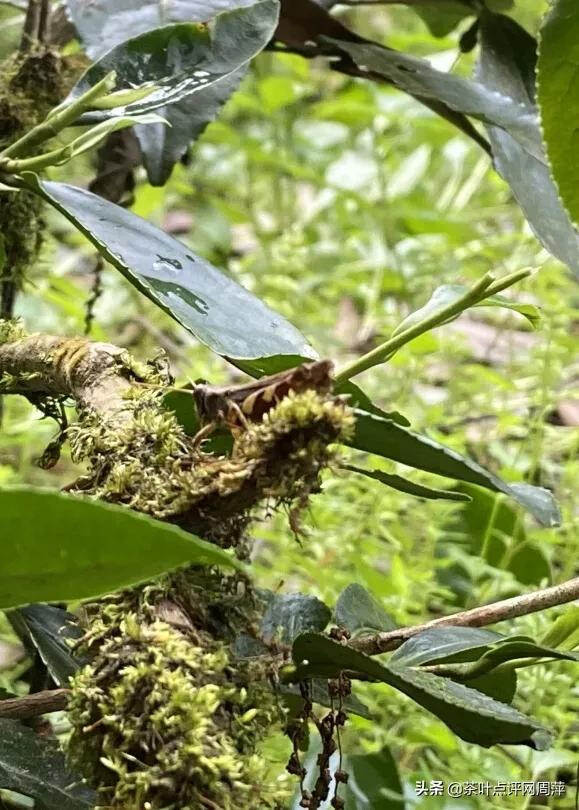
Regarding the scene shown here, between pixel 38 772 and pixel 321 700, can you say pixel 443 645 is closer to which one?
pixel 321 700

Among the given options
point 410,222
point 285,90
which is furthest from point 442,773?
point 285,90

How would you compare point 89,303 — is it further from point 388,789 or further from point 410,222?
point 410,222

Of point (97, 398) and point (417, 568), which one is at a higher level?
point (97, 398)

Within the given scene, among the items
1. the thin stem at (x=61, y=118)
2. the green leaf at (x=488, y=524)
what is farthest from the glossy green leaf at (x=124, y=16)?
the green leaf at (x=488, y=524)

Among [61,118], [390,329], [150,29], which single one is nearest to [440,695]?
[61,118]

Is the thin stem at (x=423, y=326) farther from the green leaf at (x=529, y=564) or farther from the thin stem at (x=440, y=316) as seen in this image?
the green leaf at (x=529, y=564)
